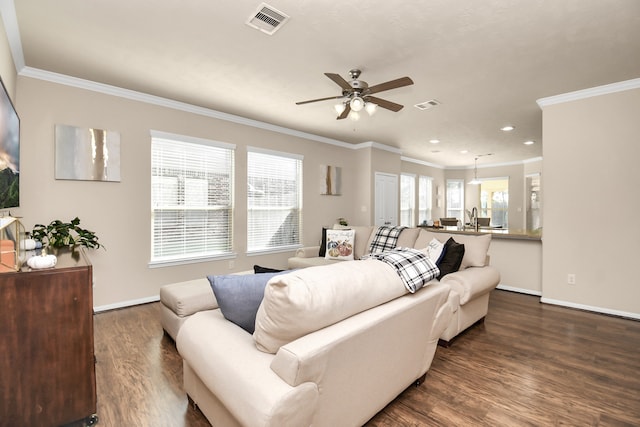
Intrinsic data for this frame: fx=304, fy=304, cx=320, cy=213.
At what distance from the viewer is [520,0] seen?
210 centimetres

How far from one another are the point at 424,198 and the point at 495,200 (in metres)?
2.49

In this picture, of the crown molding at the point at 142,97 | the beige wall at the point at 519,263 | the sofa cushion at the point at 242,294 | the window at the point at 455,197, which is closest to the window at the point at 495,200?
the window at the point at 455,197

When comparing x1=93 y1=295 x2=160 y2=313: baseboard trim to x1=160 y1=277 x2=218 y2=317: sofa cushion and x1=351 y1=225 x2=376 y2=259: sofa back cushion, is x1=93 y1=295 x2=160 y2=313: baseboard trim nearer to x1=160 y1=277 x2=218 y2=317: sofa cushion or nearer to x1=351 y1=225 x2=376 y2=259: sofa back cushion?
x1=160 y1=277 x2=218 y2=317: sofa cushion

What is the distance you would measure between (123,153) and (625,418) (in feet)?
16.7

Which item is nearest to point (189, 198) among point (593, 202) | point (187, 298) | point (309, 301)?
point (187, 298)

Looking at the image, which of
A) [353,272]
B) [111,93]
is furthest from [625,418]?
[111,93]

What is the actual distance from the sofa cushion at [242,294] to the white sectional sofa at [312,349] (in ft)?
0.24

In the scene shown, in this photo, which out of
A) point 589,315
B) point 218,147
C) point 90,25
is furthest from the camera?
point 218,147

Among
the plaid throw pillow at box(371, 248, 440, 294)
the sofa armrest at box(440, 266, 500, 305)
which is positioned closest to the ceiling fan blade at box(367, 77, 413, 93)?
the plaid throw pillow at box(371, 248, 440, 294)

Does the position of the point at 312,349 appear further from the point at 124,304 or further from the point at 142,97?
the point at 142,97

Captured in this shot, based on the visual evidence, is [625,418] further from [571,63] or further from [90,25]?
[90,25]

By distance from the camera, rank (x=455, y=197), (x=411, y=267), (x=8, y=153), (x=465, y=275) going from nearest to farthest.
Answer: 1. (x=411, y=267)
2. (x=8, y=153)
3. (x=465, y=275)
4. (x=455, y=197)

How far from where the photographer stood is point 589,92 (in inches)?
145

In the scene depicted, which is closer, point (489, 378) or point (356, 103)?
point (489, 378)
